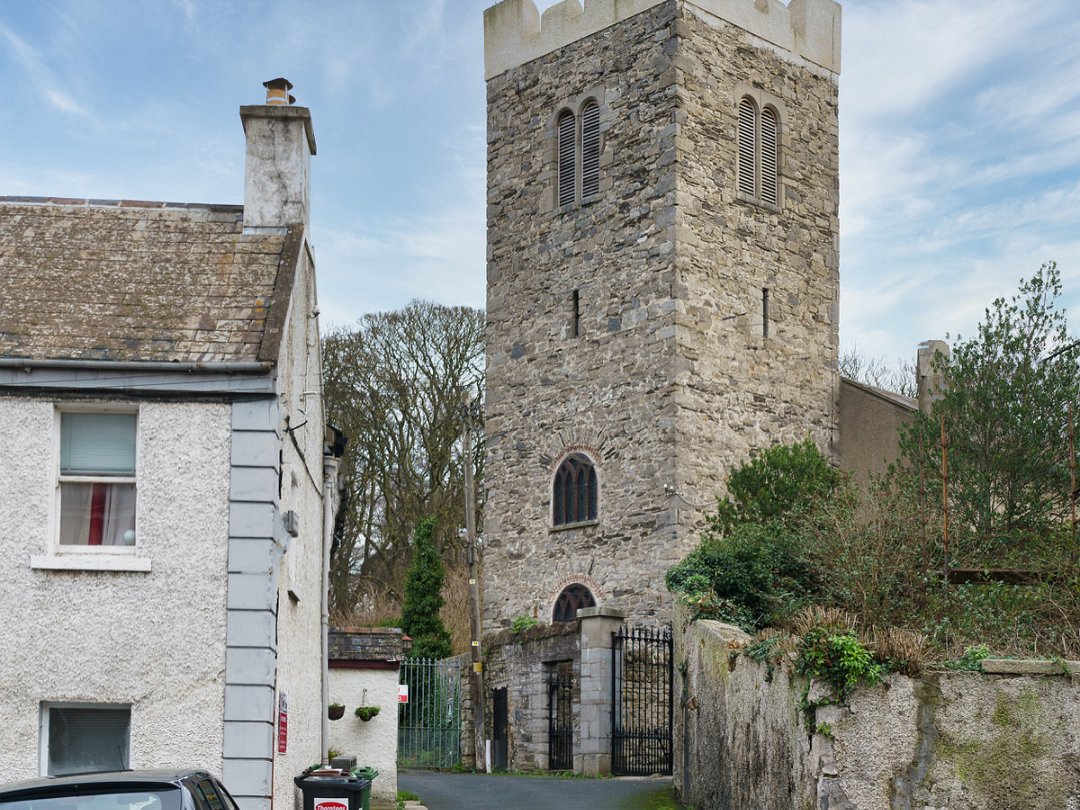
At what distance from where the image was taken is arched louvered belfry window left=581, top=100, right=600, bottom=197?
32.7 m

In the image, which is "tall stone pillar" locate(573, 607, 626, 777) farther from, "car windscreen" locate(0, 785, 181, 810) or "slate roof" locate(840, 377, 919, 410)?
"car windscreen" locate(0, 785, 181, 810)

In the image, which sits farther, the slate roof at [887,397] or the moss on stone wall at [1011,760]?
the slate roof at [887,397]

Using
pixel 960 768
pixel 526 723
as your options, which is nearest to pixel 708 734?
pixel 960 768

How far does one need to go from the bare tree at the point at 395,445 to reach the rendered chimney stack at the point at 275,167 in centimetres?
2342

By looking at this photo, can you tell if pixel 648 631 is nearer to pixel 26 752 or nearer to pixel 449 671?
pixel 449 671

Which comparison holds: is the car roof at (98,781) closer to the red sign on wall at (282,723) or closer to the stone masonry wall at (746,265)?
the red sign on wall at (282,723)

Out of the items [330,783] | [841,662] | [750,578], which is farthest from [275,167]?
[841,662]

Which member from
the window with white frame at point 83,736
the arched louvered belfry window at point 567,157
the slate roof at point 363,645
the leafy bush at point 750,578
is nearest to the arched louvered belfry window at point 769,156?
the arched louvered belfry window at point 567,157

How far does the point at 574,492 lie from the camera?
106 ft

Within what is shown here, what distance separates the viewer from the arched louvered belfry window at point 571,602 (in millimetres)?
31312

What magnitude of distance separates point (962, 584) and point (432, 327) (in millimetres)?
26962

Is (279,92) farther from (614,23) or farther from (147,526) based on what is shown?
(614,23)

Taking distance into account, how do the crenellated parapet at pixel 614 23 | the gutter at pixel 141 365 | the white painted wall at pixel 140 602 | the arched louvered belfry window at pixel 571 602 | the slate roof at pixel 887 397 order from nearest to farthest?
the white painted wall at pixel 140 602 → the gutter at pixel 141 365 → the arched louvered belfry window at pixel 571 602 → the slate roof at pixel 887 397 → the crenellated parapet at pixel 614 23

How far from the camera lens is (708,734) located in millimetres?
17234
